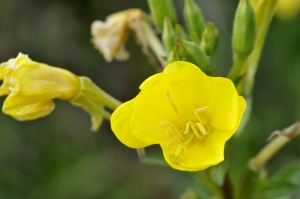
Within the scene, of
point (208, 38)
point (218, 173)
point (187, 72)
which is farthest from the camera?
point (208, 38)

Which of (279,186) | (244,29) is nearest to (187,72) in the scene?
(244,29)

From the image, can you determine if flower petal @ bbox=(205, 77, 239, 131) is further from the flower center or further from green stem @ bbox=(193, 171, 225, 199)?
green stem @ bbox=(193, 171, 225, 199)

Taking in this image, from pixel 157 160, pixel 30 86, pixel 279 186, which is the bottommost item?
pixel 279 186

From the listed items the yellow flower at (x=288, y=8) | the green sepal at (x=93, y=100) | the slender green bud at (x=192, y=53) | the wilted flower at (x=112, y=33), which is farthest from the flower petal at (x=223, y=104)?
the yellow flower at (x=288, y=8)

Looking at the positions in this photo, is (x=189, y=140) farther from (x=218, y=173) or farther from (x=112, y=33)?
(x=112, y=33)

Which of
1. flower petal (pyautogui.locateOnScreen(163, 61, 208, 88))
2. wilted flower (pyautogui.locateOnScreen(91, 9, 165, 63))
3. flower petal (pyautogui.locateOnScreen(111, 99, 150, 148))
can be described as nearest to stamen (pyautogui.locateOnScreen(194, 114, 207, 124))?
flower petal (pyautogui.locateOnScreen(163, 61, 208, 88))

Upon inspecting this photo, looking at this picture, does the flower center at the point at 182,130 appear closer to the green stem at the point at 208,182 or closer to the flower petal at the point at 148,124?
the flower petal at the point at 148,124
